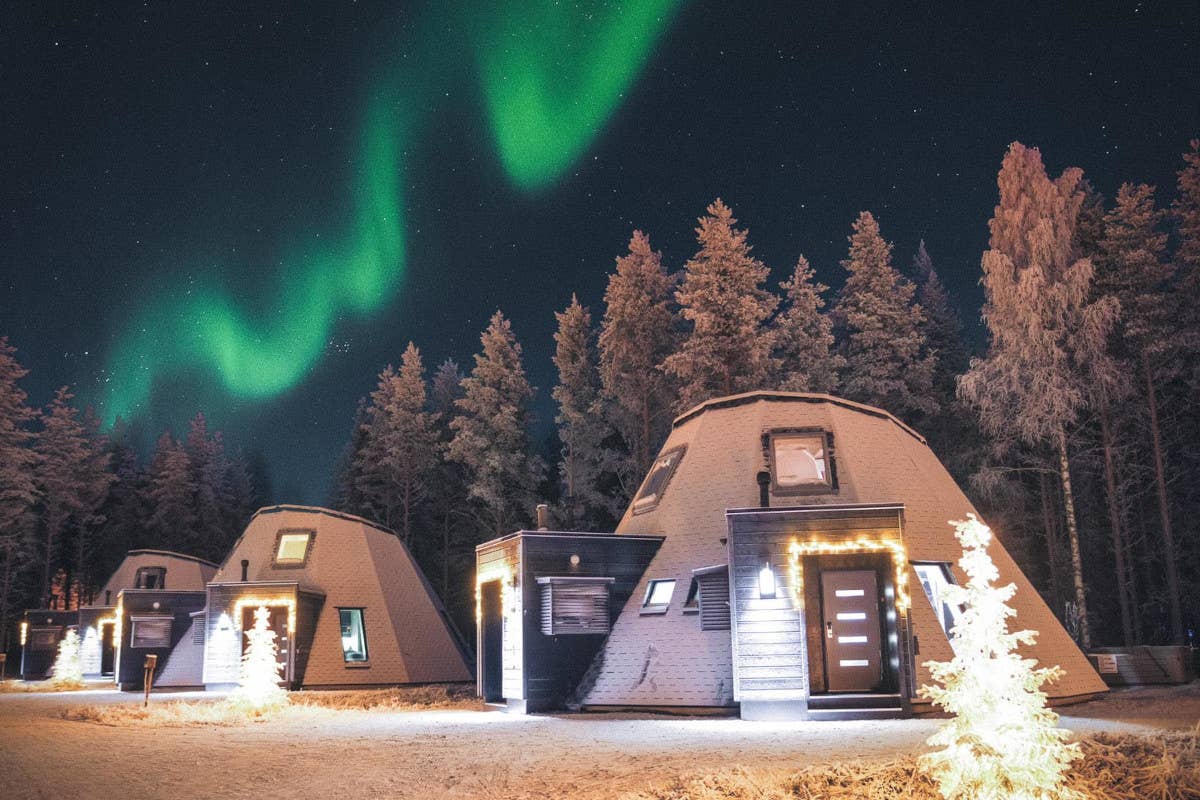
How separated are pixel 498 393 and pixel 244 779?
33.3m

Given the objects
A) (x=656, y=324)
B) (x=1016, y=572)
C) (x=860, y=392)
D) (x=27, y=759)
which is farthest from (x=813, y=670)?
(x=656, y=324)

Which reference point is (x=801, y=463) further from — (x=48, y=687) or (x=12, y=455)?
(x=12, y=455)

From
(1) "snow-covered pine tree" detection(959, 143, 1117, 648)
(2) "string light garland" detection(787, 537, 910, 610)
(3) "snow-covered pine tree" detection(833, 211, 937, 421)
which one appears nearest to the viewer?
(2) "string light garland" detection(787, 537, 910, 610)

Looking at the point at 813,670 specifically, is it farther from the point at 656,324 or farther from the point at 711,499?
the point at 656,324

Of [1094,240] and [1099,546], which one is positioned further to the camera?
[1099,546]

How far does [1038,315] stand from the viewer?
2647 cm

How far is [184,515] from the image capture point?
2242 inches

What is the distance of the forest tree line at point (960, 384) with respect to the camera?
→ 1067 inches

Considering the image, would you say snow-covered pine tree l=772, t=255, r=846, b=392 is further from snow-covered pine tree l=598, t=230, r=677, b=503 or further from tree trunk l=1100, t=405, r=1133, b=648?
tree trunk l=1100, t=405, r=1133, b=648

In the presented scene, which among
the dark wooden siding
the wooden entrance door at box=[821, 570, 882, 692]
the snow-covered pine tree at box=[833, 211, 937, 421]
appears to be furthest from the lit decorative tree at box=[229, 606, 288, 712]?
the snow-covered pine tree at box=[833, 211, 937, 421]

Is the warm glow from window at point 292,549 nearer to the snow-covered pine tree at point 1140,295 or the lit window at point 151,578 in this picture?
the lit window at point 151,578

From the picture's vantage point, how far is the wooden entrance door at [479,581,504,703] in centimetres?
2077

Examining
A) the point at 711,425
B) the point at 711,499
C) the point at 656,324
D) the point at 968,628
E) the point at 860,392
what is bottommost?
the point at 968,628

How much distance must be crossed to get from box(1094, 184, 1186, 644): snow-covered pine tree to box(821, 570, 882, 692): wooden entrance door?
15.1 metres
